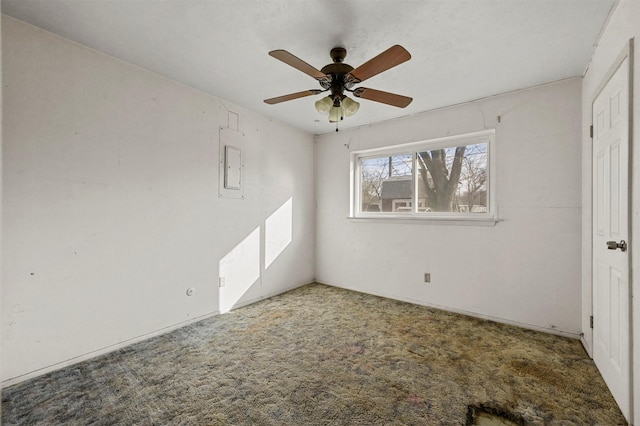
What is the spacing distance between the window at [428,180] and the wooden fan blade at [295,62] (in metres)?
2.08

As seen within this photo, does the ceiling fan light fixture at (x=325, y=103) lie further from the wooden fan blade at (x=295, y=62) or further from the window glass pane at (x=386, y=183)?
the window glass pane at (x=386, y=183)

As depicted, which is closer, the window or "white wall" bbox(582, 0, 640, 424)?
"white wall" bbox(582, 0, 640, 424)

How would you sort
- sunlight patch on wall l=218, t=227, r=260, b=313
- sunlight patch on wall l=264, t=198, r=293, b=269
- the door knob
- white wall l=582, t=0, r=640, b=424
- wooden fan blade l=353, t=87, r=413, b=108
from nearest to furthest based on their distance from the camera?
white wall l=582, t=0, r=640, b=424
the door knob
wooden fan blade l=353, t=87, r=413, b=108
sunlight patch on wall l=218, t=227, r=260, b=313
sunlight patch on wall l=264, t=198, r=293, b=269

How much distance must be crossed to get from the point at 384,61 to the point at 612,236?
1843 millimetres

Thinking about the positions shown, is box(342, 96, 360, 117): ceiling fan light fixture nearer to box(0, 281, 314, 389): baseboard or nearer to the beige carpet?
the beige carpet

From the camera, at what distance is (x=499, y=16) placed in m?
1.81

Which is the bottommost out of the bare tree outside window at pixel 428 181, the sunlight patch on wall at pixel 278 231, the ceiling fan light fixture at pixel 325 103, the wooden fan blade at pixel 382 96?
the sunlight patch on wall at pixel 278 231

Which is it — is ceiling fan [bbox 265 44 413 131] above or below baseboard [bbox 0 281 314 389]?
above

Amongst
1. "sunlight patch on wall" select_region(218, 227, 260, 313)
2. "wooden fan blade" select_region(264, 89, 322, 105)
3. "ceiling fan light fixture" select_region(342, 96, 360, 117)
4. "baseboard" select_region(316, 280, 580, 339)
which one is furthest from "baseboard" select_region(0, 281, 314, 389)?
"ceiling fan light fixture" select_region(342, 96, 360, 117)

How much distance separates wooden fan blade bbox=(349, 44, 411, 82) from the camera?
1.57 meters

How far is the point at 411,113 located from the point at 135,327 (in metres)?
3.77

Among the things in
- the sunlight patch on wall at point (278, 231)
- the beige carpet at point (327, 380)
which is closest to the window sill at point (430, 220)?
the sunlight patch on wall at point (278, 231)

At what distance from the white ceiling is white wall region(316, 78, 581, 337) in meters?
0.38

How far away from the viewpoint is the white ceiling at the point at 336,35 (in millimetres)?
1747
